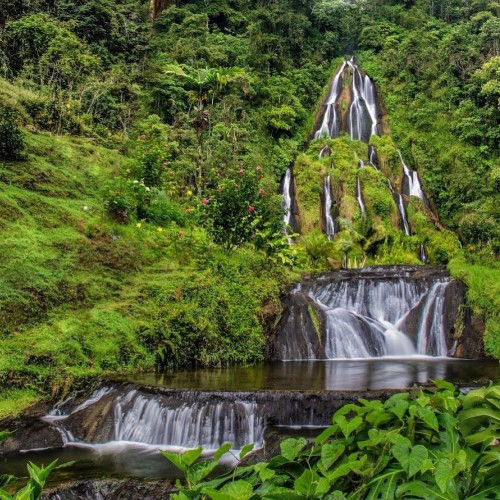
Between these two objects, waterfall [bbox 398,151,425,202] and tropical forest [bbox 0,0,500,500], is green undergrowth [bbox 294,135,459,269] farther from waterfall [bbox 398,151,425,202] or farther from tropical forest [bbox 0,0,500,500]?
waterfall [bbox 398,151,425,202]

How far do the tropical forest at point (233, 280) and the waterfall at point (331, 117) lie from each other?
213 millimetres

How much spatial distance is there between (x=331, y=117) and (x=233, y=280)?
21083 millimetres

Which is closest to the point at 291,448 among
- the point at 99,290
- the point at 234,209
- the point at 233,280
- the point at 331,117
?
the point at 99,290

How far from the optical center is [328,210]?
76.0 ft

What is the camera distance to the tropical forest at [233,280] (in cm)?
145

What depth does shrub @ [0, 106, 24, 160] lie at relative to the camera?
36.4 feet

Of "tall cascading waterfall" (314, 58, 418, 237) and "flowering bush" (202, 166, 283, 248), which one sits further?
"tall cascading waterfall" (314, 58, 418, 237)

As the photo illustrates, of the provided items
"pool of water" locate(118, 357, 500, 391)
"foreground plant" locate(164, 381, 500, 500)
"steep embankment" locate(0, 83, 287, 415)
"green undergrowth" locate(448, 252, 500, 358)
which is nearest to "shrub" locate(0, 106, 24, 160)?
"steep embankment" locate(0, 83, 287, 415)

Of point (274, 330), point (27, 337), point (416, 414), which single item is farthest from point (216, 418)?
point (416, 414)

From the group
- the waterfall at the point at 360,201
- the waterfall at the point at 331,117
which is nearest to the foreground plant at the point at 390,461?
the waterfall at the point at 360,201

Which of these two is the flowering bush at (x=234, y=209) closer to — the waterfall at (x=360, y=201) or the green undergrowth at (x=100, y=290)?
the green undergrowth at (x=100, y=290)

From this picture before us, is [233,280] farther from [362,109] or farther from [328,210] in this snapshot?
[362,109]

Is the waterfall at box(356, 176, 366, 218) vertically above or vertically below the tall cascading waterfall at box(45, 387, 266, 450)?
above

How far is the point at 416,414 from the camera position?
1442 mm
